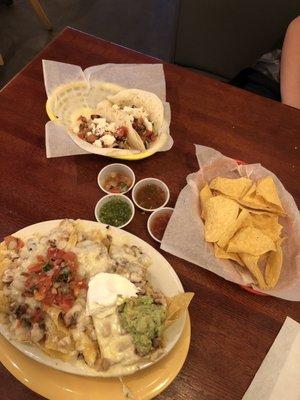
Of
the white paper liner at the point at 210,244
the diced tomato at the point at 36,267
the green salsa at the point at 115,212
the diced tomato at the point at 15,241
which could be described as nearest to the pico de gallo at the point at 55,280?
the diced tomato at the point at 36,267

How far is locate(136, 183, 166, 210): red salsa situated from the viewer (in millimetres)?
1547

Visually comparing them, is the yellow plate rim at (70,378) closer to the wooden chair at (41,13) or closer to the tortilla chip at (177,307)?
the tortilla chip at (177,307)

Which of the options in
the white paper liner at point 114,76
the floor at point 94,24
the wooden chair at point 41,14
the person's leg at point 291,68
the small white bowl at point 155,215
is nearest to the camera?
the small white bowl at point 155,215

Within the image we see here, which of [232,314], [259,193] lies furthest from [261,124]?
[232,314]

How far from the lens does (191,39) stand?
2.61 metres

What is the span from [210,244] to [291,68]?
48.4 inches

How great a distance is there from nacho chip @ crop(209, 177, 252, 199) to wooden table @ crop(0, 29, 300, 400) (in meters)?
0.16

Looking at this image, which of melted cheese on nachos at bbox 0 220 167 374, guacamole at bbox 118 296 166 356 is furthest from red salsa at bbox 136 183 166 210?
guacamole at bbox 118 296 166 356

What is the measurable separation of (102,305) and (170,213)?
1.61ft

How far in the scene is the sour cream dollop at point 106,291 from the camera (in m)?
1.17

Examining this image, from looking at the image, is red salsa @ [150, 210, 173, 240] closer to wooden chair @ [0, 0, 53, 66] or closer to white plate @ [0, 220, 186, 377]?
white plate @ [0, 220, 186, 377]

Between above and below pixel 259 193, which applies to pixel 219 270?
below

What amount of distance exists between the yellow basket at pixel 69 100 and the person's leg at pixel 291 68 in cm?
80

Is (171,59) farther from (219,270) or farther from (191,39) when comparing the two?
(219,270)
